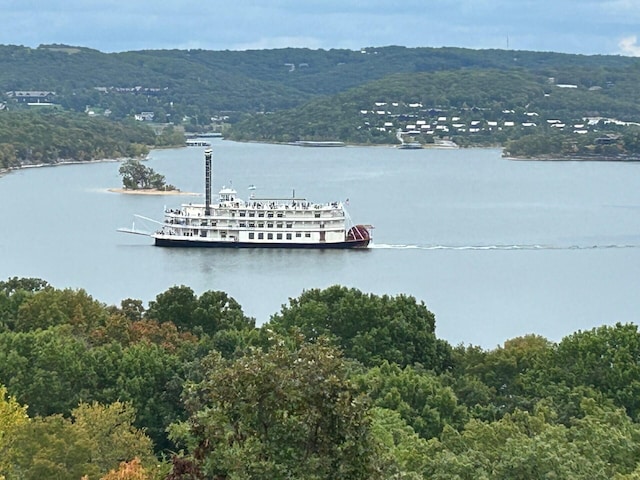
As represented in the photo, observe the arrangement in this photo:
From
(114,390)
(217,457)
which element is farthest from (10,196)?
(217,457)

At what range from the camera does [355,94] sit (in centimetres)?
10606

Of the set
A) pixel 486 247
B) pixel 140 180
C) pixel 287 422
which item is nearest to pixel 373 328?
pixel 287 422

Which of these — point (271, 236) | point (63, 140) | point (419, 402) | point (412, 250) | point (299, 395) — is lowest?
point (412, 250)

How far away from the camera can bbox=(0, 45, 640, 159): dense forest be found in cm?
9488

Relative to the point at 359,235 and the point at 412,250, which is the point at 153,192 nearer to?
the point at 359,235

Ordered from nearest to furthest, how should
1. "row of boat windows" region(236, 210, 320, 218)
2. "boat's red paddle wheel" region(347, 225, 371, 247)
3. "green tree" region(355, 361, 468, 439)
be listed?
"green tree" region(355, 361, 468, 439)
"boat's red paddle wheel" region(347, 225, 371, 247)
"row of boat windows" region(236, 210, 320, 218)

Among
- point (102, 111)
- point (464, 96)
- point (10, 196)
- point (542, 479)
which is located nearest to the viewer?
point (542, 479)

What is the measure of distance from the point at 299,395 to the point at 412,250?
2769cm

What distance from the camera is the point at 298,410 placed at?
6.17 m

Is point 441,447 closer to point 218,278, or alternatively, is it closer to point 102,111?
point 218,278

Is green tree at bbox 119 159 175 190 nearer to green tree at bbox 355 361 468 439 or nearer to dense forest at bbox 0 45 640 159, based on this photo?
dense forest at bbox 0 45 640 159

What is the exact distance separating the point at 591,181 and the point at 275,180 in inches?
588

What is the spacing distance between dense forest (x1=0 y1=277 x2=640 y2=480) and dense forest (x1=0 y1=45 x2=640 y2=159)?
5698 cm

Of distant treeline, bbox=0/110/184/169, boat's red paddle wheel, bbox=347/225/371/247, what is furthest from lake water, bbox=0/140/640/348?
distant treeline, bbox=0/110/184/169
